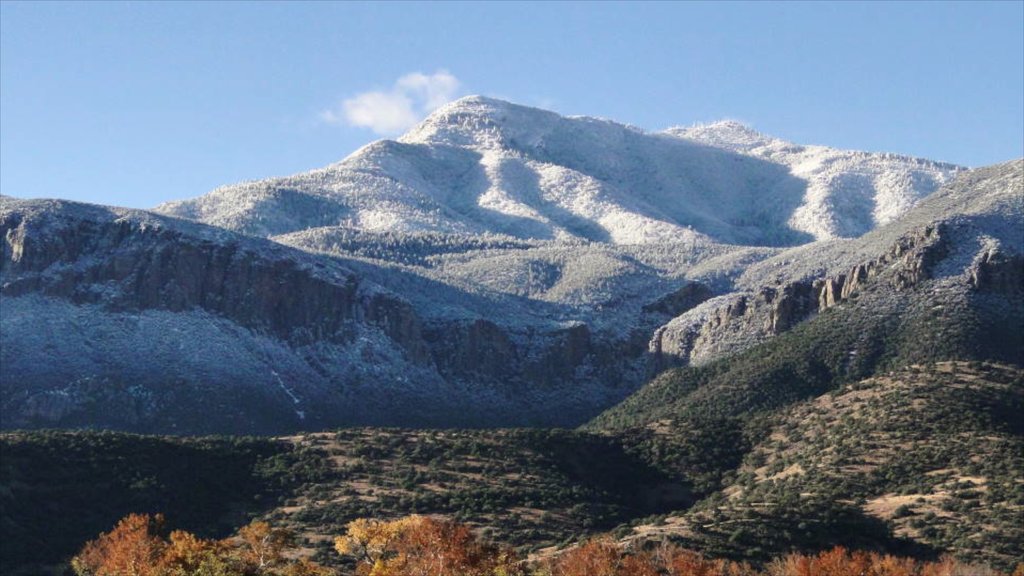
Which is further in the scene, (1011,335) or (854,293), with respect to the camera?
A: (854,293)

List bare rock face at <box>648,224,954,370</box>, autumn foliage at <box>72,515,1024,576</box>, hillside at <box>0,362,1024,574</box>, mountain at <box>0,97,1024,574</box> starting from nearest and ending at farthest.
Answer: autumn foliage at <box>72,515,1024,576</box>, hillside at <box>0,362,1024,574</box>, mountain at <box>0,97,1024,574</box>, bare rock face at <box>648,224,954,370</box>

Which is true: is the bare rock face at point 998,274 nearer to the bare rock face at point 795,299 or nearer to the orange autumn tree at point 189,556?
the bare rock face at point 795,299

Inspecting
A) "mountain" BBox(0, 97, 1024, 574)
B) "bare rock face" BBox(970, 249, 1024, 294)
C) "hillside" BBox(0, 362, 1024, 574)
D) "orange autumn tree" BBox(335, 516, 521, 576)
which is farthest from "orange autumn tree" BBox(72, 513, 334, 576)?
"bare rock face" BBox(970, 249, 1024, 294)

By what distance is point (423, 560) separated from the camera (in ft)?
266

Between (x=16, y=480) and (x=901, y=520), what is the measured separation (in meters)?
50.8

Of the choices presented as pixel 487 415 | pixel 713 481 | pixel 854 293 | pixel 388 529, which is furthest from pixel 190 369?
pixel 388 529

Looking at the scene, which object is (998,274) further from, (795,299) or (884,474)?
(884,474)

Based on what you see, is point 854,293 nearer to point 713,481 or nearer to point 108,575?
point 713,481

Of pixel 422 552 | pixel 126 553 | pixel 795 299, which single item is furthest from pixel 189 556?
pixel 795 299

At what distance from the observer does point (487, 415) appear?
196 metres

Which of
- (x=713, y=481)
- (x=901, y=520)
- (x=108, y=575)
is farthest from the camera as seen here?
(x=713, y=481)

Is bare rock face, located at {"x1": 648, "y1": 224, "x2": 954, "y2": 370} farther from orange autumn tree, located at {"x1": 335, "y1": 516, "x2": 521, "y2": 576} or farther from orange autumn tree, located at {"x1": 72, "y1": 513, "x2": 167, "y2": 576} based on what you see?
orange autumn tree, located at {"x1": 72, "y1": 513, "x2": 167, "y2": 576}

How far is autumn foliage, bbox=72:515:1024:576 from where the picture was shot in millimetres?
80312

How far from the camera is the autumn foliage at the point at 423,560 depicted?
80.3 m
